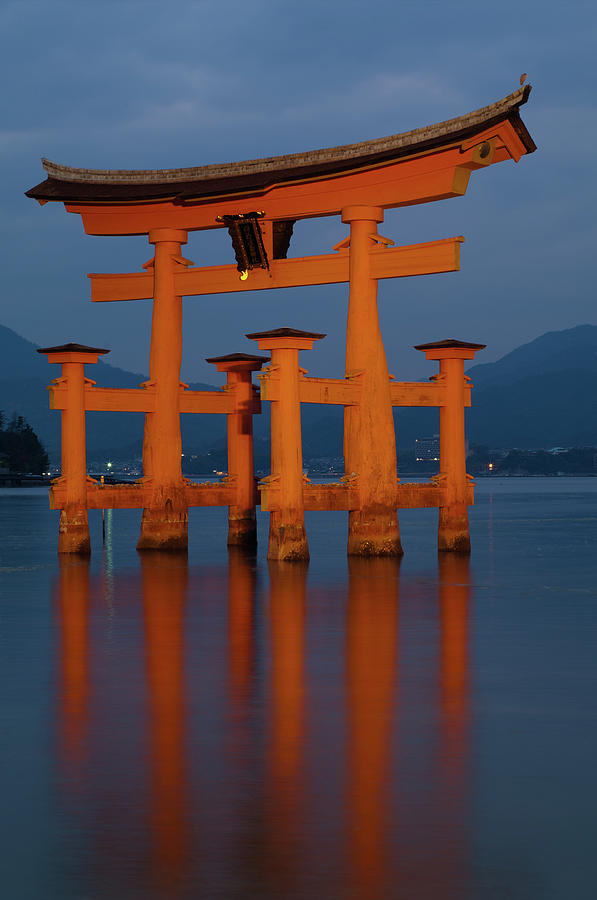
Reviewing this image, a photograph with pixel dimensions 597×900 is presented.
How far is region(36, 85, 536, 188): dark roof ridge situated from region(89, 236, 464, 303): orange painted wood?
2.38 metres

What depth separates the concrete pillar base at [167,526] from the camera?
33594 mm

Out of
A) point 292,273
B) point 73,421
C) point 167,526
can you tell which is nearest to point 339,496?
point 292,273

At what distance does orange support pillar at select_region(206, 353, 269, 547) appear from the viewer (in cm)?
3631

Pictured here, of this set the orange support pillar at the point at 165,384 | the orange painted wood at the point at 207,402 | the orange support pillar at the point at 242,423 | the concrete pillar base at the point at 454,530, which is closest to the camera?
the orange support pillar at the point at 165,384

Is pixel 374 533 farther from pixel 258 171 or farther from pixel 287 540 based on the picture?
pixel 258 171

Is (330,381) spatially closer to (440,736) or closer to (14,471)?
(440,736)

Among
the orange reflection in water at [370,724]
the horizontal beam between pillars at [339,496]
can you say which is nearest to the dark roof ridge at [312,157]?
the horizontal beam between pillars at [339,496]

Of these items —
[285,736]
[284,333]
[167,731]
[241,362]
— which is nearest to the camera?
[285,736]

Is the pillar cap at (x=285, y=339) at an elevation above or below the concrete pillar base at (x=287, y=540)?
above

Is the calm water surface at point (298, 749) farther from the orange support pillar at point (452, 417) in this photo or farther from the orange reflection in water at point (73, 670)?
the orange support pillar at point (452, 417)

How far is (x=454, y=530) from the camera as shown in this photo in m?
34.5

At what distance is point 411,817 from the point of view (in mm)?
8445

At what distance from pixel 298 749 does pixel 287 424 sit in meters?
18.4

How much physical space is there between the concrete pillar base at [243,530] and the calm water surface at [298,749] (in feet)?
47.0
